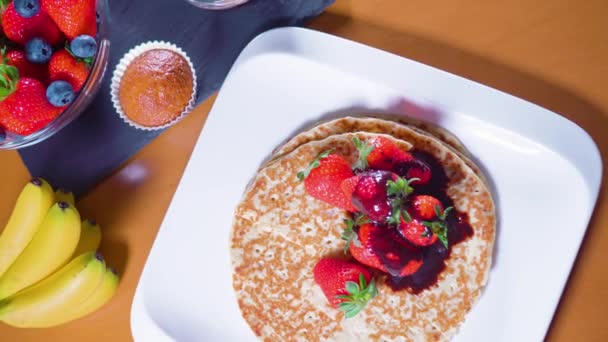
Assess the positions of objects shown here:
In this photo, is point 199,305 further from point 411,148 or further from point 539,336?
point 539,336

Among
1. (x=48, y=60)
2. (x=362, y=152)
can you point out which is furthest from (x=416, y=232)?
(x=48, y=60)

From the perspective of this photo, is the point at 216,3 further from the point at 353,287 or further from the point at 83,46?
the point at 353,287

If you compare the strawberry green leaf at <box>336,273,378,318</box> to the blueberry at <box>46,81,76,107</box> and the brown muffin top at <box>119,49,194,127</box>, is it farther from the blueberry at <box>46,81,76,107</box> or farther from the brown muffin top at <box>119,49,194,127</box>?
the blueberry at <box>46,81,76,107</box>

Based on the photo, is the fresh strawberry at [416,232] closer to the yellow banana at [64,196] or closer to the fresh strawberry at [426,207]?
the fresh strawberry at [426,207]

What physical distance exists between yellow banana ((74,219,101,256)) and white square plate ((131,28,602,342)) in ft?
0.65

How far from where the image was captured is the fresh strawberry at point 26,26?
1544 mm

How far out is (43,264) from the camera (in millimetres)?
1618

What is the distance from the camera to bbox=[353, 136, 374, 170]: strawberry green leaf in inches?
58.2

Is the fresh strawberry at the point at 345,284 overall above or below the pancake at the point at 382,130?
below

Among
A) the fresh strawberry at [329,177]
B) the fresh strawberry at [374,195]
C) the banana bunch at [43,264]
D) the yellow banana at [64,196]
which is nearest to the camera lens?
the fresh strawberry at [374,195]

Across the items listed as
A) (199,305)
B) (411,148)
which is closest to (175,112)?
(199,305)

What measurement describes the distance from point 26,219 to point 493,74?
1339 millimetres

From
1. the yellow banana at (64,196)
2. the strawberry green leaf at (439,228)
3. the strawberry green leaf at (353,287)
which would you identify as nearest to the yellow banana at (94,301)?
the yellow banana at (64,196)

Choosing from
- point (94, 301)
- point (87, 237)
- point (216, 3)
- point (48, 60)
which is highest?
point (216, 3)
